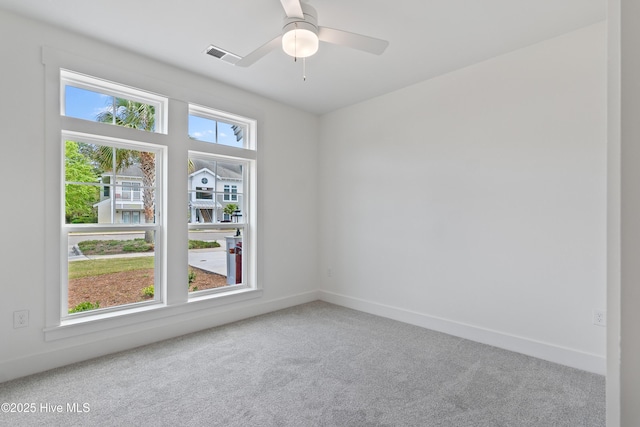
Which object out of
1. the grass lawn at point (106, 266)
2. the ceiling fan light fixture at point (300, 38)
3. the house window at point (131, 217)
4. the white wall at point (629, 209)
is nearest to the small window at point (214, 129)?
the house window at point (131, 217)

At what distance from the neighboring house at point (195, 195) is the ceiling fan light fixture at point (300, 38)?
1932mm

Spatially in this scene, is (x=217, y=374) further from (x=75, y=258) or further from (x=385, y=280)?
(x=385, y=280)

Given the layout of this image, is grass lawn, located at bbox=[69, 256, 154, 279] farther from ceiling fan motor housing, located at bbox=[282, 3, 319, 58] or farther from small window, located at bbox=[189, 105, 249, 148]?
ceiling fan motor housing, located at bbox=[282, 3, 319, 58]

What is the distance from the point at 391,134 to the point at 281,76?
57.1 inches

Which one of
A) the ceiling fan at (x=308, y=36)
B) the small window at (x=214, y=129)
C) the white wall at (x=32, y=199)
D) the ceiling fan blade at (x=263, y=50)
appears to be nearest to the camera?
the ceiling fan at (x=308, y=36)

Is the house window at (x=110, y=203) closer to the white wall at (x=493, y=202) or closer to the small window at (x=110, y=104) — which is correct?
the small window at (x=110, y=104)

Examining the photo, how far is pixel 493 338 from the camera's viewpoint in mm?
2969

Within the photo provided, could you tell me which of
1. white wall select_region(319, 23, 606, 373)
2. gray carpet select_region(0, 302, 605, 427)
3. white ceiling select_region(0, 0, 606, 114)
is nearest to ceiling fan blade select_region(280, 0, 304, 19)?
white ceiling select_region(0, 0, 606, 114)

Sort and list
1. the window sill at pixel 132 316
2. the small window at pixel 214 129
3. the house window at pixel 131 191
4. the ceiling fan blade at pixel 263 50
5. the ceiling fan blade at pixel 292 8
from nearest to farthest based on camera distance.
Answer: the ceiling fan blade at pixel 292 8, the ceiling fan blade at pixel 263 50, the window sill at pixel 132 316, the house window at pixel 131 191, the small window at pixel 214 129

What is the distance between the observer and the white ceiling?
227 centimetres

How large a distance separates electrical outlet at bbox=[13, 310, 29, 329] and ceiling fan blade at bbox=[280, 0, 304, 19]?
2.90 meters

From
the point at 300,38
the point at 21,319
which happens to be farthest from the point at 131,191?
the point at 300,38

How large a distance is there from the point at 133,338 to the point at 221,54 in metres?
2.75

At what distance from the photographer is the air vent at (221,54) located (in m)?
2.84
